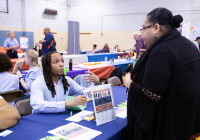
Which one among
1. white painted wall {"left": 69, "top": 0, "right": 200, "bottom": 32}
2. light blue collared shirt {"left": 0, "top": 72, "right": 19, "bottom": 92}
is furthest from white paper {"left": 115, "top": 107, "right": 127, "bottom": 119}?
white painted wall {"left": 69, "top": 0, "right": 200, "bottom": 32}

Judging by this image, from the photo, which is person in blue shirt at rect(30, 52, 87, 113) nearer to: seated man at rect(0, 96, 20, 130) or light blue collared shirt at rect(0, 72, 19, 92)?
seated man at rect(0, 96, 20, 130)

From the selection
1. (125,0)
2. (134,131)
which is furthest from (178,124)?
(125,0)

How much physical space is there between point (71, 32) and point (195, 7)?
21.1 feet

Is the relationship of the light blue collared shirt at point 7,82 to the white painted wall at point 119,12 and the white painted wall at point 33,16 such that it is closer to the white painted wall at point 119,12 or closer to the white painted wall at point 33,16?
the white painted wall at point 33,16

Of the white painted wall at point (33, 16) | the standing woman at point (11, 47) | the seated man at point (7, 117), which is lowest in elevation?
the seated man at point (7, 117)

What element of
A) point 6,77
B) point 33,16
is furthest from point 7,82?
point 33,16

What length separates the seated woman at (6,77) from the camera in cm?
246

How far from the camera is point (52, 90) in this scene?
173 centimetres

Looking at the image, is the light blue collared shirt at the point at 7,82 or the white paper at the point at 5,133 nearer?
the white paper at the point at 5,133

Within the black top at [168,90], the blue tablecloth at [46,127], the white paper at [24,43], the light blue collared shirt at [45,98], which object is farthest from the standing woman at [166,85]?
the white paper at [24,43]

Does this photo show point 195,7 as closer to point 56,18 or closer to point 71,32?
point 71,32

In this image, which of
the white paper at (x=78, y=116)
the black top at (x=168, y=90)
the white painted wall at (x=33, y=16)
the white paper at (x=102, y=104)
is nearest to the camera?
the black top at (x=168, y=90)

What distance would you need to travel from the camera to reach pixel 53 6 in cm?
1112

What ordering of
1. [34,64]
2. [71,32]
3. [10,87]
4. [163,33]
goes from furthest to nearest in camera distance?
[71,32]
[34,64]
[10,87]
[163,33]
